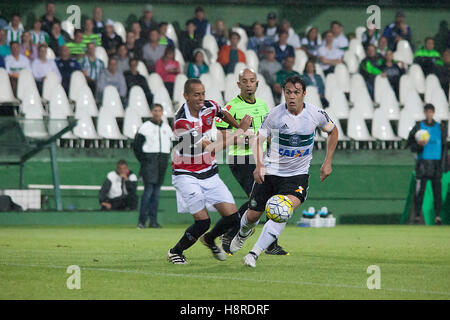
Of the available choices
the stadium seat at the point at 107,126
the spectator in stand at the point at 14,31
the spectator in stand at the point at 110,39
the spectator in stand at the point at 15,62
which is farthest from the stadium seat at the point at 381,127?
the spectator in stand at the point at 14,31

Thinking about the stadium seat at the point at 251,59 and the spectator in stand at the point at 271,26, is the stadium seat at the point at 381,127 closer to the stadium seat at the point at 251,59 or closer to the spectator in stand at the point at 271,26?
the stadium seat at the point at 251,59

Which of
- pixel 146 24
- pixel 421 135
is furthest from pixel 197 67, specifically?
pixel 421 135

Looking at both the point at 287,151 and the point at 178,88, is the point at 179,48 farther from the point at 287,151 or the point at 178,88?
the point at 287,151

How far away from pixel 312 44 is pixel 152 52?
4.36 m

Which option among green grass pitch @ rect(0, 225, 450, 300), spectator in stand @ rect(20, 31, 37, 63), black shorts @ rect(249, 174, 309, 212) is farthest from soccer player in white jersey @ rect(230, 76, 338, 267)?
spectator in stand @ rect(20, 31, 37, 63)

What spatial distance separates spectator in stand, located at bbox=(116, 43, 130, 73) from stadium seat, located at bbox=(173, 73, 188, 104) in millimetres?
1224

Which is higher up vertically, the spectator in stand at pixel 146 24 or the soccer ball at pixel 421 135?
the spectator in stand at pixel 146 24

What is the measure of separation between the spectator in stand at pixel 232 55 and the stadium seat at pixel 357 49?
344cm

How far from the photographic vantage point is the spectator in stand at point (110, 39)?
22.5 metres

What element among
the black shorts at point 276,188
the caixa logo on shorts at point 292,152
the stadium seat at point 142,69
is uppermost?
the stadium seat at point 142,69

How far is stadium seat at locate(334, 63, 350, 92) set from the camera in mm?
23156

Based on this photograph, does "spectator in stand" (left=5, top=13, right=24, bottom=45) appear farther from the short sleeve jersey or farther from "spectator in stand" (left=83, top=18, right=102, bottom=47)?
the short sleeve jersey
